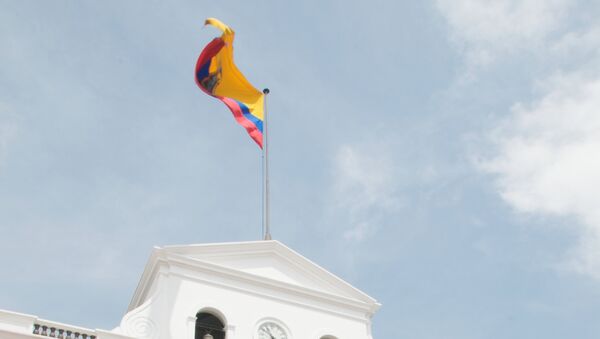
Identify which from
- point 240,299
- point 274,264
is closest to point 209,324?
point 240,299

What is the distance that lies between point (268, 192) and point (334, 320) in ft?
16.6

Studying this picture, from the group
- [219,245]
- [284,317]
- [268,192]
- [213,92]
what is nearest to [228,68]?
[213,92]

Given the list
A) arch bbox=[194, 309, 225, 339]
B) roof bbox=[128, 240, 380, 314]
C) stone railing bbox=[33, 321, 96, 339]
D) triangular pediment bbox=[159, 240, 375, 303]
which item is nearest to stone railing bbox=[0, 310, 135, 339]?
stone railing bbox=[33, 321, 96, 339]

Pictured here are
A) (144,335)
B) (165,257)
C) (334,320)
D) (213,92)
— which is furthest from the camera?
(213,92)

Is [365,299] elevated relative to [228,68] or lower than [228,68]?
lower

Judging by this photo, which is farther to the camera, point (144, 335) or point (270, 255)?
point (270, 255)

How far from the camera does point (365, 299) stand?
2594cm

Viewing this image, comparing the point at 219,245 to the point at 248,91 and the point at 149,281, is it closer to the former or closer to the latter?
the point at 149,281

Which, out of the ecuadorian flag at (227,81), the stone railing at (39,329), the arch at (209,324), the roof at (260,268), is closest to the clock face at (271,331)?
the arch at (209,324)

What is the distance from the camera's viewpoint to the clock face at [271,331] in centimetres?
2369

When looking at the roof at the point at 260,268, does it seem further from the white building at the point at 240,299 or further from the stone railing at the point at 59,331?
the stone railing at the point at 59,331

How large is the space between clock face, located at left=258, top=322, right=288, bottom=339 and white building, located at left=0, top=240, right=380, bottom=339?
1.1 inches

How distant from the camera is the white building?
2264cm

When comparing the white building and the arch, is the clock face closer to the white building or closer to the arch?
the white building
